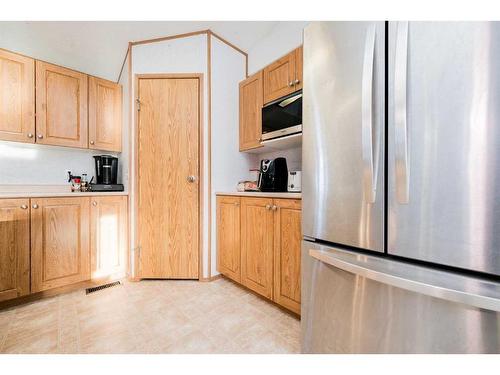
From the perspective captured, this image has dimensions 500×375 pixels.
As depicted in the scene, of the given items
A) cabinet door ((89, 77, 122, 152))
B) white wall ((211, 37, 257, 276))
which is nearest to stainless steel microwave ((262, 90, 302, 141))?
white wall ((211, 37, 257, 276))

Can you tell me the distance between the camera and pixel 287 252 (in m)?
1.43

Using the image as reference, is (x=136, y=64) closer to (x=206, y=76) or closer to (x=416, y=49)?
(x=206, y=76)

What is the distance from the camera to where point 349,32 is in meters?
0.83

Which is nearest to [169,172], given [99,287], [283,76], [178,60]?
[178,60]

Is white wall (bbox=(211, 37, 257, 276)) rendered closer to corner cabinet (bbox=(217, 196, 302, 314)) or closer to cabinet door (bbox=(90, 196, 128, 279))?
corner cabinet (bbox=(217, 196, 302, 314))

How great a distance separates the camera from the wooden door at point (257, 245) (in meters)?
1.56

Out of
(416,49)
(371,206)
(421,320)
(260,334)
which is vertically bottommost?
(260,334)

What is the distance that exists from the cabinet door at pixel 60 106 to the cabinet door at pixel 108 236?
657 mm

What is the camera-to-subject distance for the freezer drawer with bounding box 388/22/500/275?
56 centimetres

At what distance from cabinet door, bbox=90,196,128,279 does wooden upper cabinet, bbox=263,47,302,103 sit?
1.70 meters

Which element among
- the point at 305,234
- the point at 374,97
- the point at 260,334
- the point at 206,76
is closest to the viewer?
the point at 374,97

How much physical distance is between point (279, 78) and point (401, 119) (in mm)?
1312
